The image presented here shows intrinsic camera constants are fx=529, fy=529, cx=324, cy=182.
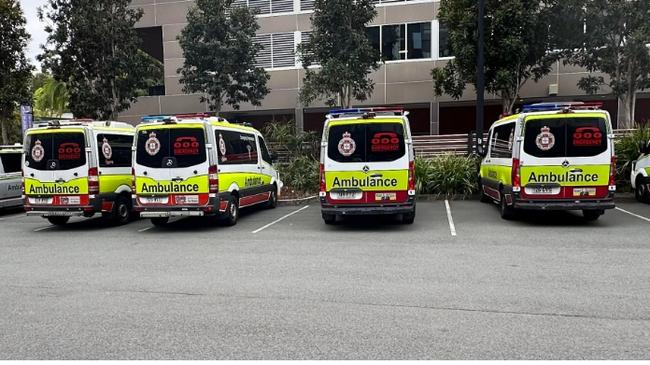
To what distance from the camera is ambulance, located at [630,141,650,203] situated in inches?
536

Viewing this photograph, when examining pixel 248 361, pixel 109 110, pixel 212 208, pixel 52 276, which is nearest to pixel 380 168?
pixel 212 208

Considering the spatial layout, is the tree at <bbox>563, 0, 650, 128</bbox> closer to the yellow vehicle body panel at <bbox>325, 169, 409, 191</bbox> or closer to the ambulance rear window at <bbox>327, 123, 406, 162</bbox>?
the ambulance rear window at <bbox>327, 123, 406, 162</bbox>

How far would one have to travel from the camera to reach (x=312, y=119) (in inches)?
1102

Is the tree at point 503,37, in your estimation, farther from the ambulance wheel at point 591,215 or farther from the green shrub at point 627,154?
the ambulance wheel at point 591,215

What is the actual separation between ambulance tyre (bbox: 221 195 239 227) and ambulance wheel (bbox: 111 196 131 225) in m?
2.53

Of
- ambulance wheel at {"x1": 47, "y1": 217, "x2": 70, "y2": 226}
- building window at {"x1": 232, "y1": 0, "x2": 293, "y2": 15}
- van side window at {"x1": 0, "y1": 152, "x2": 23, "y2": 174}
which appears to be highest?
building window at {"x1": 232, "y1": 0, "x2": 293, "y2": 15}

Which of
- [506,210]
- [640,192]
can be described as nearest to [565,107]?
[506,210]

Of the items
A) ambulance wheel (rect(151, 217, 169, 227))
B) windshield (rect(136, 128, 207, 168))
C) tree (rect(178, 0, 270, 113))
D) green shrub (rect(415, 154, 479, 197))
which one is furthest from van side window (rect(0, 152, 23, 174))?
green shrub (rect(415, 154, 479, 197))

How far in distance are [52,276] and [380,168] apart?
612cm

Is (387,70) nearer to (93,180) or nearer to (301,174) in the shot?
(301,174)

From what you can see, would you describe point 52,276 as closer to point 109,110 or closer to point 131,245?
point 131,245

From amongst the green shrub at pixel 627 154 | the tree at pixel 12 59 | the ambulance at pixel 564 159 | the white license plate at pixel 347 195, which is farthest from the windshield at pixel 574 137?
the tree at pixel 12 59

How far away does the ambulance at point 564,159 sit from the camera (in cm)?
1043

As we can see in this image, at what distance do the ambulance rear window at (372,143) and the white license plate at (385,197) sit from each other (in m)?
0.69
